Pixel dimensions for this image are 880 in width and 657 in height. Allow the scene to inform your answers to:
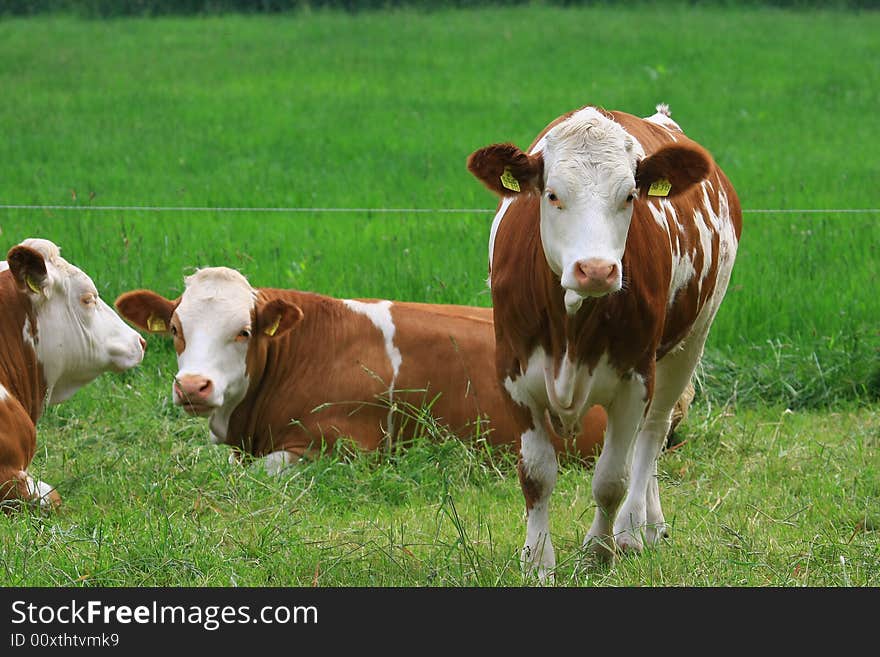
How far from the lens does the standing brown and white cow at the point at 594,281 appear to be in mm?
4516

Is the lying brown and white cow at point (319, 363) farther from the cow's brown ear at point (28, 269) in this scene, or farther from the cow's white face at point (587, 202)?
the cow's white face at point (587, 202)

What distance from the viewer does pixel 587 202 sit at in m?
4.47

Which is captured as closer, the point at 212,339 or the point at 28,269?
the point at 28,269

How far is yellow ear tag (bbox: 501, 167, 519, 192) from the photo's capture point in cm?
476

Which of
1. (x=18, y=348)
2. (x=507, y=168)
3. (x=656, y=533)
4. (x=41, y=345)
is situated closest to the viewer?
(x=507, y=168)

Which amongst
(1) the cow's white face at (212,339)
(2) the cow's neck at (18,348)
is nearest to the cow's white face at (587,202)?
(1) the cow's white face at (212,339)

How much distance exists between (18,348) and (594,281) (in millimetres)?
3183

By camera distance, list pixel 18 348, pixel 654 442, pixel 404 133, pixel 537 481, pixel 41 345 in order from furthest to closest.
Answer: pixel 404 133, pixel 41 345, pixel 18 348, pixel 654 442, pixel 537 481

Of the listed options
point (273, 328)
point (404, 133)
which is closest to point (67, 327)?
point (273, 328)

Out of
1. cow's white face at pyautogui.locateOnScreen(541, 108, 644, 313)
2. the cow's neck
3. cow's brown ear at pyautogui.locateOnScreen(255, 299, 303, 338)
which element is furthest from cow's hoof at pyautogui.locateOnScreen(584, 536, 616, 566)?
the cow's neck

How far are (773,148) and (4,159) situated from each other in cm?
805

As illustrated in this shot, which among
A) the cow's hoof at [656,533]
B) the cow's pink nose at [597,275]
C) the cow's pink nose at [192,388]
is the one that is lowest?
the cow's hoof at [656,533]

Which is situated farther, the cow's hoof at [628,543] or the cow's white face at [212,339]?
the cow's white face at [212,339]

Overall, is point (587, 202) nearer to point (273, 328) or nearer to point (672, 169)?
point (672, 169)
